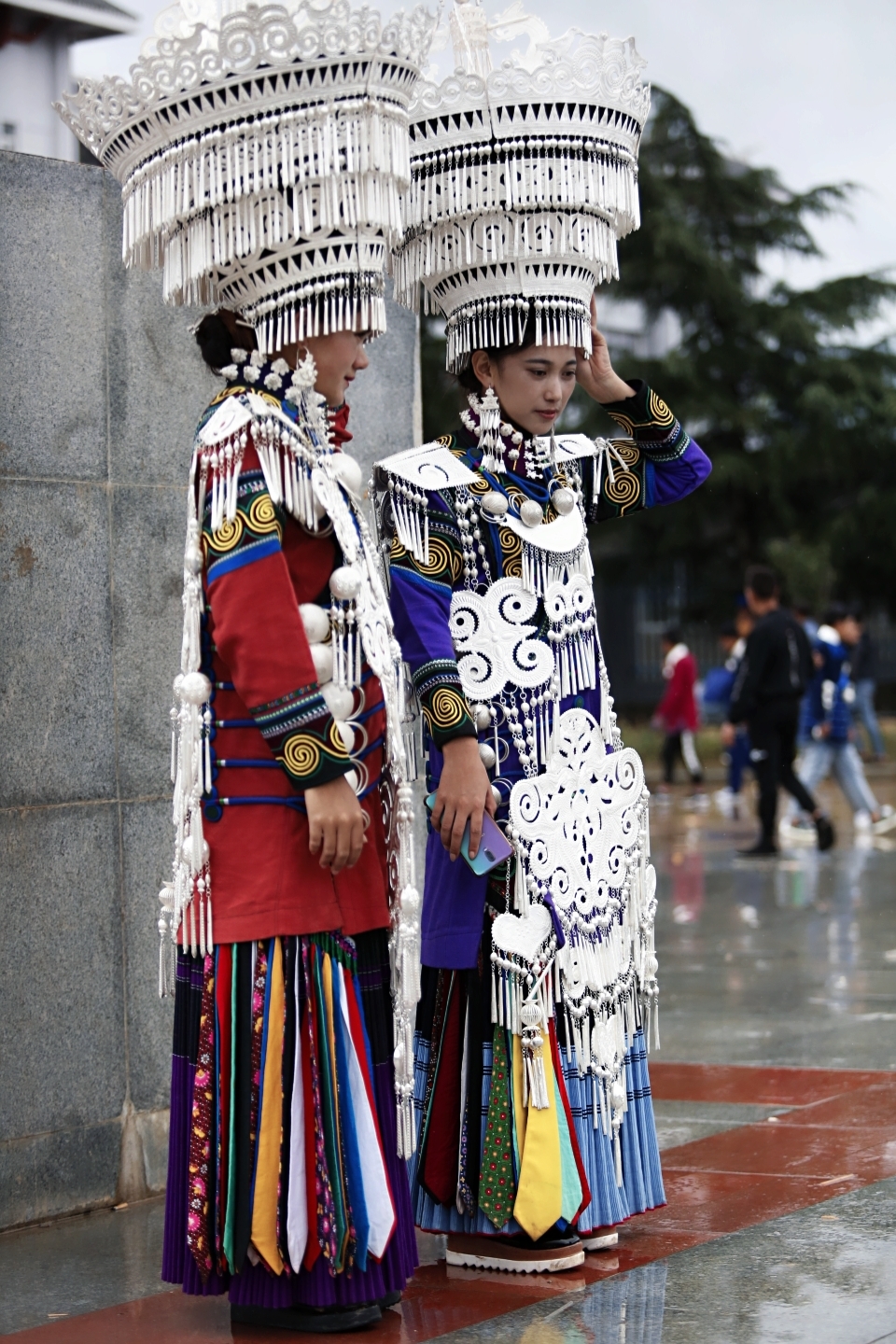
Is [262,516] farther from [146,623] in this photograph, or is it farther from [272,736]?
[146,623]

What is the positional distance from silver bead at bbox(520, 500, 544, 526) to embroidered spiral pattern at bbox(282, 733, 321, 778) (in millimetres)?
919

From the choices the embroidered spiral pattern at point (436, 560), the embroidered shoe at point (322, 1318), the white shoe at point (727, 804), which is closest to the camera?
the embroidered shoe at point (322, 1318)

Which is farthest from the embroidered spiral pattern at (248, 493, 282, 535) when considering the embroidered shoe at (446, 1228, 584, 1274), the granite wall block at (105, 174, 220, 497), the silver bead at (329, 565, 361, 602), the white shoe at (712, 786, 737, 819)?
the white shoe at (712, 786, 737, 819)

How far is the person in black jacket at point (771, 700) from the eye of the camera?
1305 centimetres

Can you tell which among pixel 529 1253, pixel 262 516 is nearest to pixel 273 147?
pixel 262 516

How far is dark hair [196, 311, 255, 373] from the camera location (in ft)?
11.8

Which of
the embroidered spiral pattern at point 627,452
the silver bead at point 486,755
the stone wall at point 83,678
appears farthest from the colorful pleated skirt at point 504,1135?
the embroidered spiral pattern at point 627,452

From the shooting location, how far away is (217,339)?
11.9 ft

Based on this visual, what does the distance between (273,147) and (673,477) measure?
4.62 feet

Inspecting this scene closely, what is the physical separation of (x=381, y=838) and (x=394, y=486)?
785mm

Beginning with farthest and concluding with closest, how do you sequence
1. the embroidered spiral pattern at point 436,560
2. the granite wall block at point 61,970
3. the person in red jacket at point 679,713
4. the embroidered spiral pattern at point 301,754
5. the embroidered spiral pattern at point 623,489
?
1. the person in red jacket at point 679,713
2. the granite wall block at point 61,970
3. the embroidered spiral pattern at point 623,489
4. the embroidered spiral pattern at point 436,560
5. the embroidered spiral pattern at point 301,754

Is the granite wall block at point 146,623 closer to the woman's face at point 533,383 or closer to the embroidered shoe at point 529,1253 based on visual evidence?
the woman's face at point 533,383

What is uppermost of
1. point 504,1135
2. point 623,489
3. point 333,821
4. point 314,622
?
point 623,489

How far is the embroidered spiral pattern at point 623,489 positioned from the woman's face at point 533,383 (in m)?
0.25
